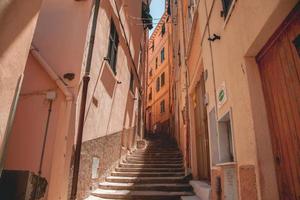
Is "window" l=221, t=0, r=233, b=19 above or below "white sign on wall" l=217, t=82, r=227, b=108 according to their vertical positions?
above

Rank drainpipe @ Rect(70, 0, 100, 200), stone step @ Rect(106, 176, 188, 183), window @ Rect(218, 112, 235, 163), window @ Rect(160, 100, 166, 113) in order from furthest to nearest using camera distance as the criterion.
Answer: window @ Rect(160, 100, 166, 113), stone step @ Rect(106, 176, 188, 183), drainpipe @ Rect(70, 0, 100, 200), window @ Rect(218, 112, 235, 163)

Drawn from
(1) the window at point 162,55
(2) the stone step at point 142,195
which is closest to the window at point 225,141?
(2) the stone step at point 142,195

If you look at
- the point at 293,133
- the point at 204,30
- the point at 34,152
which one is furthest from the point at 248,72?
the point at 34,152

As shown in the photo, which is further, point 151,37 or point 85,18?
point 151,37

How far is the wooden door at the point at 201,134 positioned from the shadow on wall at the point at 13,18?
4704mm

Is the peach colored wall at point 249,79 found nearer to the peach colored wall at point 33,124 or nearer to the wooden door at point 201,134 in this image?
the wooden door at point 201,134

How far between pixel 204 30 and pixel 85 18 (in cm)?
310

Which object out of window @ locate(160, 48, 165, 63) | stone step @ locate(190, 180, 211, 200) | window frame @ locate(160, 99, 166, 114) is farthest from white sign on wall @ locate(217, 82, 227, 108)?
window @ locate(160, 48, 165, 63)

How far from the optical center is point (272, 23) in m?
2.15

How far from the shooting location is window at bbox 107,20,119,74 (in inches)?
294

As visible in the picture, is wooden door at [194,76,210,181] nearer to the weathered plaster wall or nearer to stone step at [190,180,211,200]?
stone step at [190,180,211,200]

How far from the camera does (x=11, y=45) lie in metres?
1.92

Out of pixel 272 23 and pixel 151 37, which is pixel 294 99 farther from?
pixel 151 37

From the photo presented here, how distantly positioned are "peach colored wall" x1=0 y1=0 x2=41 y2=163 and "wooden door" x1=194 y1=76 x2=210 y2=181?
184 inches
